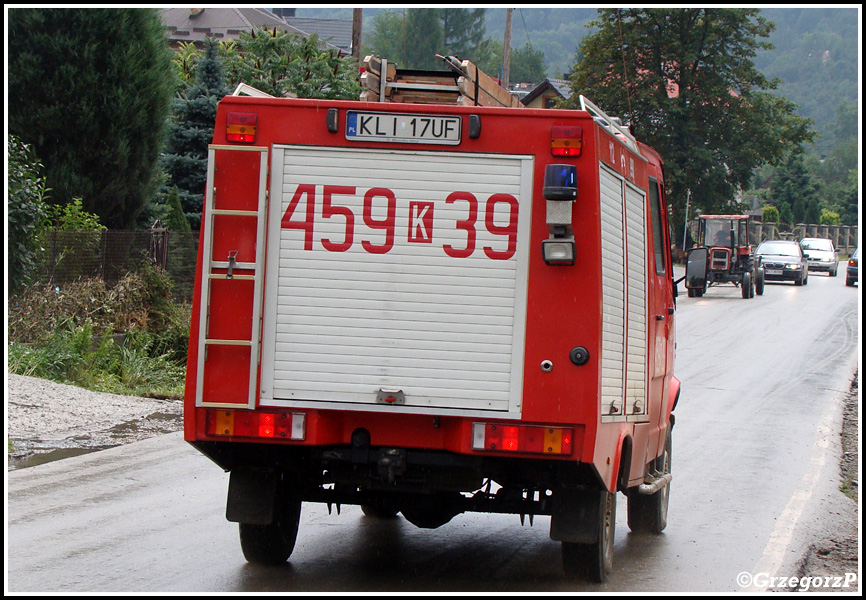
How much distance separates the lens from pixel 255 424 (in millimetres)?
6277

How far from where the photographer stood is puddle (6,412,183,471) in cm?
1083

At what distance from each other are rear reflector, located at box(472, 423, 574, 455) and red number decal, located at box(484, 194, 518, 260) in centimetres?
94


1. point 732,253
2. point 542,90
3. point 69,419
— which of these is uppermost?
point 542,90

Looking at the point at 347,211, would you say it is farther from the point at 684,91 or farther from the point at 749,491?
the point at 684,91

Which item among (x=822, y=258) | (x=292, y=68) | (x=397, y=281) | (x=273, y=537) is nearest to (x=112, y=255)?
(x=292, y=68)

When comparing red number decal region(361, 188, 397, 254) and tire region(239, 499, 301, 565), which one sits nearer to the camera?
red number decal region(361, 188, 397, 254)

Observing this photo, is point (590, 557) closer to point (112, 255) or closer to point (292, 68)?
point (112, 255)

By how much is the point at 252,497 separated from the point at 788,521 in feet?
15.8

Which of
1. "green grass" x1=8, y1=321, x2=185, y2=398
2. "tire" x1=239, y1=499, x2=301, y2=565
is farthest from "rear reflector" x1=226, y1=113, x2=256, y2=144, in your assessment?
"green grass" x1=8, y1=321, x2=185, y2=398

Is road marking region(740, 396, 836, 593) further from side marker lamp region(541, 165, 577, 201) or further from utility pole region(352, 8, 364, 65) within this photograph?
utility pole region(352, 8, 364, 65)

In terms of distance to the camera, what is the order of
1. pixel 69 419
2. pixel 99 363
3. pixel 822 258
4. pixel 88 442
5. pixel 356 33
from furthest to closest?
pixel 822 258 < pixel 356 33 < pixel 99 363 < pixel 69 419 < pixel 88 442

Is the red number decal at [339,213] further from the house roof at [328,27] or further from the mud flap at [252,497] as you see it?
the house roof at [328,27]

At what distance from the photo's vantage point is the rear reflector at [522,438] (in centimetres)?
614

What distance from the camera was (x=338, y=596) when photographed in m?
6.36
